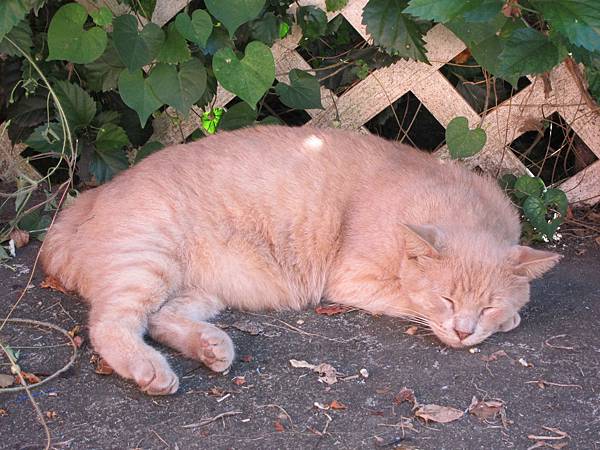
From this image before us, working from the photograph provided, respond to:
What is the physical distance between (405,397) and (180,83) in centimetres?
157

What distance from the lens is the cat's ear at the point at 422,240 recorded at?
256 centimetres

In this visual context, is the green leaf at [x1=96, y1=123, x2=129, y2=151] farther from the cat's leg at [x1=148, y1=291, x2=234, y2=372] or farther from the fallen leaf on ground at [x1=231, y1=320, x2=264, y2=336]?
the fallen leaf on ground at [x1=231, y1=320, x2=264, y2=336]

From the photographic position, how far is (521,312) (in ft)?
9.54

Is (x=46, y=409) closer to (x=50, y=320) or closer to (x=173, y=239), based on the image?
(x=50, y=320)

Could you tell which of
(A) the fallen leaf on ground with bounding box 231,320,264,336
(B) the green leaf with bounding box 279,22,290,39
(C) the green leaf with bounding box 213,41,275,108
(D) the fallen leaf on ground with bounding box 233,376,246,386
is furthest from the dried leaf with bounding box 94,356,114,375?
(B) the green leaf with bounding box 279,22,290,39

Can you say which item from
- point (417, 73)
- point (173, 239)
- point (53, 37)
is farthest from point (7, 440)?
point (417, 73)

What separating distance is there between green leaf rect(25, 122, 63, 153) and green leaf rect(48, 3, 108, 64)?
39 cm

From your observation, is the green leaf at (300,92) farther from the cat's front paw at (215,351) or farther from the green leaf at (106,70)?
the cat's front paw at (215,351)

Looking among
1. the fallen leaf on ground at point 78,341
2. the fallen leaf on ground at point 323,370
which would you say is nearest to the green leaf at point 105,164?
the fallen leaf on ground at point 78,341

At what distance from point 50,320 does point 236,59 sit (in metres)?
1.21

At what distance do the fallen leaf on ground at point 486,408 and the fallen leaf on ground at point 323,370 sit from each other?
41cm

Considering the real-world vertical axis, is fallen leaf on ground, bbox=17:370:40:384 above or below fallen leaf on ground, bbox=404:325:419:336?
above

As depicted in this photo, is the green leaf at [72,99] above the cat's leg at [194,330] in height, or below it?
above

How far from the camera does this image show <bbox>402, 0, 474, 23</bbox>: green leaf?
248cm
